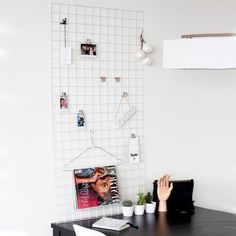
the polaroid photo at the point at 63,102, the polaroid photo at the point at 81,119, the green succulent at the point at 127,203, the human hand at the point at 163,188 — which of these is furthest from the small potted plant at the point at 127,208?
the polaroid photo at the point at 63,102

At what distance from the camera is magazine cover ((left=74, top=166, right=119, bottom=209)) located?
9.20ft

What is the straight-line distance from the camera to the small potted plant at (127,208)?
2895 millimetres

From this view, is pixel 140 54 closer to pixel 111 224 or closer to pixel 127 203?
pixel 127 203

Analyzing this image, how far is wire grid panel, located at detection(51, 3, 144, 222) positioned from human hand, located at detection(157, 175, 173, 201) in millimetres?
138

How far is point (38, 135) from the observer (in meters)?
2.72

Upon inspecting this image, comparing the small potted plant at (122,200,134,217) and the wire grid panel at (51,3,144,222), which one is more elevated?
the wire grid panel at (51,3,144,222)

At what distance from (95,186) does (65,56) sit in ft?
2.77

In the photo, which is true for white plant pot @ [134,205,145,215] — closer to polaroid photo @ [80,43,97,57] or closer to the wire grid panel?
the wire grid panel

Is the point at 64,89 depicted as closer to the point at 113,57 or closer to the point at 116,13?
the point at 113,57

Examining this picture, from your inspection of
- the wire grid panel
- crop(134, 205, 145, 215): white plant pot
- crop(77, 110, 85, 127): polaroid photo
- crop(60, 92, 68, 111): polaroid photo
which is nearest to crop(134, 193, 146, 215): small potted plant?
crop(134, 205, 145, 215): white plant pot

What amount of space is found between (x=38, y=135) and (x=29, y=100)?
0.72 ft

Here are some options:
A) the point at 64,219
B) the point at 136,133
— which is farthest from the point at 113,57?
the point at 64,219

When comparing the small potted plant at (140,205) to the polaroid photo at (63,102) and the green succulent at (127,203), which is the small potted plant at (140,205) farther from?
the polaroid photo at (63,102)

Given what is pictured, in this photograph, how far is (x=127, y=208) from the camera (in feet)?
9.49
